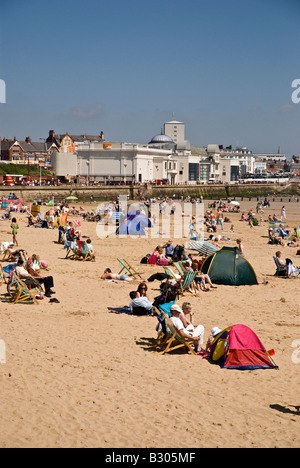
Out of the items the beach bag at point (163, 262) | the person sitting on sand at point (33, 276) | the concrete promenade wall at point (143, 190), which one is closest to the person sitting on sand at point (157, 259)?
the beach bag at point (163, 262)

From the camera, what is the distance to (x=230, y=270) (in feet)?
45.8

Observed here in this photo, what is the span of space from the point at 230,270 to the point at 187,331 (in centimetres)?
572

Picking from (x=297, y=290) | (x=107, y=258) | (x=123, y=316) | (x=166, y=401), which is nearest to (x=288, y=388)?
(x=166, y=401)

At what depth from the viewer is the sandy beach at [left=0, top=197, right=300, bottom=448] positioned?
223 inches

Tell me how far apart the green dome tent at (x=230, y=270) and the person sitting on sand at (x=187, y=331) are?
5.63 m

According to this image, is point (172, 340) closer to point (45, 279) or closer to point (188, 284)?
point (45, 279)

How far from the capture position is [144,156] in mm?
74000

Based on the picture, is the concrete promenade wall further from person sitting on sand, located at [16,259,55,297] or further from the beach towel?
the beach towel

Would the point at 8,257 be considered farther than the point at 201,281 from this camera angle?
Yes

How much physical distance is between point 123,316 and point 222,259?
444 centimetres

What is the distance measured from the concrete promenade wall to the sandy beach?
37.2m

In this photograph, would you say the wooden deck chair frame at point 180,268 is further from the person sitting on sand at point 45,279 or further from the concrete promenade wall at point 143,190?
the concrete promenade wall at point 143,190

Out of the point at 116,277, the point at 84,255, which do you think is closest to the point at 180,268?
the point at 116,277
